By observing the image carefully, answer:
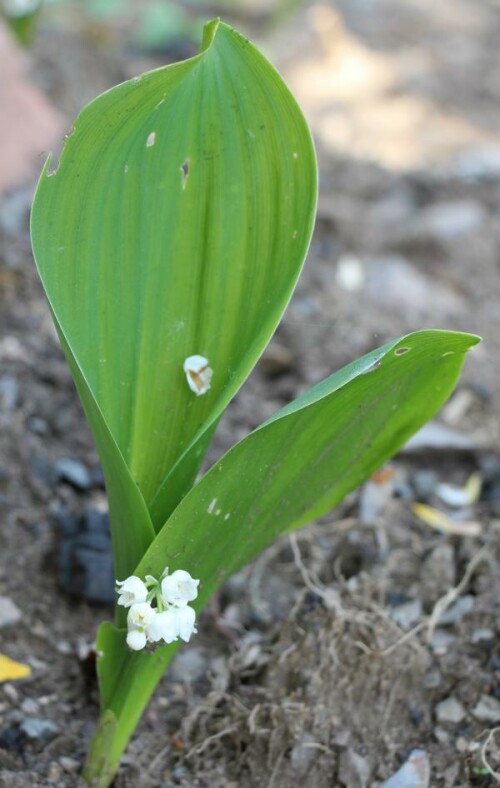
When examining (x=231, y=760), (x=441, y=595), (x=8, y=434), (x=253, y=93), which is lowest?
(x=441, y=595)

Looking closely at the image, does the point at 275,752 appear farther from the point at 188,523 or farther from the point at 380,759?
the point at 188,523

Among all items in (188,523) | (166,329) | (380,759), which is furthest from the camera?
(380,759)

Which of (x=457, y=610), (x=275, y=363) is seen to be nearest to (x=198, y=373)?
(x=457, y=610)

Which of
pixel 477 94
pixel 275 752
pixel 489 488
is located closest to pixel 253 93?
pixel 275 752

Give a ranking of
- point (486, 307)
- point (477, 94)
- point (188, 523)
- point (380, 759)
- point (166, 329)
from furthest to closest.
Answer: point (477, 94), point (486, 307), point (380, 759), point (166, 329), point (188, 523)

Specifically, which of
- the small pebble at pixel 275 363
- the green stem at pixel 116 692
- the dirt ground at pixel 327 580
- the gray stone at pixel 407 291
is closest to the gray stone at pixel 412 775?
the dirt ground at pixel 327 580

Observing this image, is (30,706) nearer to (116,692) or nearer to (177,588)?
(116,692)

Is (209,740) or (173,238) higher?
(173,238)
